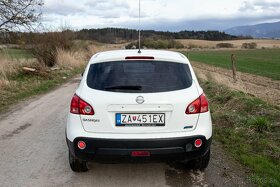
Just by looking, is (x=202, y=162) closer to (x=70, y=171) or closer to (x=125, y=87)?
(x=125, y=87)

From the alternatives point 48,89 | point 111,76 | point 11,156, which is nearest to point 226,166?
point 111,76

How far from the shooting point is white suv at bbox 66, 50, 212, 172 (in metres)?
4.17

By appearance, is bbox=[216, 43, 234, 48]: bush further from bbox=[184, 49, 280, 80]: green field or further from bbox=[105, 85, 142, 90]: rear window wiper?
bbox=[105, 85, 142, 90]: rear window wiper

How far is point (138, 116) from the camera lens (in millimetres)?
4188

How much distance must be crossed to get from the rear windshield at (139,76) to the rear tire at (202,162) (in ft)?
3.44

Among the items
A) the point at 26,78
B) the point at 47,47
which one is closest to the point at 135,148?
the point at 26,78

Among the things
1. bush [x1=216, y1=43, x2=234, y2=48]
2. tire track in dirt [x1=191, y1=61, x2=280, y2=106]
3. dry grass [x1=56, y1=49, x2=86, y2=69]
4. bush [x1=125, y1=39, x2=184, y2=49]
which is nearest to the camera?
tire track in dirt [x1=191, y1=61, x2=280, y2=106]

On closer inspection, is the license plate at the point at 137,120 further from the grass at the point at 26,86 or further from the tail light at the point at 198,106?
A: the grass at the point at 26,86

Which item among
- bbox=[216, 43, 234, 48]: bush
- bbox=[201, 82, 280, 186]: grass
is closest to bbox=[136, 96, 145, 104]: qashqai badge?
bbox=[201, 82, 280, 186]: grass

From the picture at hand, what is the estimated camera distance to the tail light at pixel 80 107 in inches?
168

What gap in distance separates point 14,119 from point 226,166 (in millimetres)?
5398

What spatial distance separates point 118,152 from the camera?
4.14 meters

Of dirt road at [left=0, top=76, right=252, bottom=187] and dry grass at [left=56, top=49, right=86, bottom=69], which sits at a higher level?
dirt road at [left=0, top=76, right=252, bottom=187]

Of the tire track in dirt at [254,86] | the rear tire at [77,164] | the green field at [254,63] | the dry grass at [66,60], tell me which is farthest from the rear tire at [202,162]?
the green field at [254,63]
